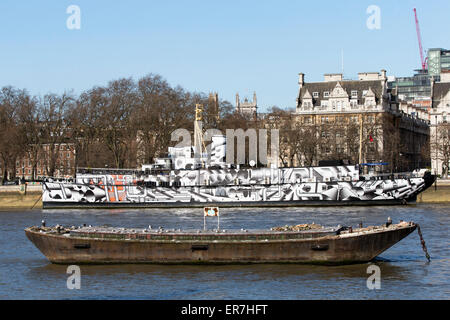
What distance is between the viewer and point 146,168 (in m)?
85.7

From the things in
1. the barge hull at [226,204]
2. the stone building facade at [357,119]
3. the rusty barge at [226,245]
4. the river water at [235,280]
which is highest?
the stone building facade at [357,119]

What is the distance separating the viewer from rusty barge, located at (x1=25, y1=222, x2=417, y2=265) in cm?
3534

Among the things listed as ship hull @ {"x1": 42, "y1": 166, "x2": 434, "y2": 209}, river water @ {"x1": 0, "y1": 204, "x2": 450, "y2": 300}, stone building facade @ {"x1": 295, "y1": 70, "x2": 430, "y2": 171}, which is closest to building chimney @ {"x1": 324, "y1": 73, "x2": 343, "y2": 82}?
stone building facade @ {"x1": 295, "y1": 70, "x2": 430, "y2": 171}

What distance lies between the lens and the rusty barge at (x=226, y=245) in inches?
1391

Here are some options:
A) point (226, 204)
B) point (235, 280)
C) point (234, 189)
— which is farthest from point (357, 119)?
point (235, 280)

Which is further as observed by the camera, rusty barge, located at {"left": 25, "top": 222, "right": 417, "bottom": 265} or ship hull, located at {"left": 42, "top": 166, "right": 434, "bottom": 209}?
Result: ship hull, located at {"left": 42, "top": 166, "right": 434, "bottom": 209}

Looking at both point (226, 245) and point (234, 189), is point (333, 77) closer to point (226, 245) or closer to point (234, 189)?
point (234, 189)

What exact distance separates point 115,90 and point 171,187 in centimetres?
3775

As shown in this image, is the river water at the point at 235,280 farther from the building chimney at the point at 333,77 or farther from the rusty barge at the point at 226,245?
the building chimney at the point at 333,77

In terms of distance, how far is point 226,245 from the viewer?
117 ft

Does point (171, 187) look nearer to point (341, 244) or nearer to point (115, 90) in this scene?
point (115, 90)

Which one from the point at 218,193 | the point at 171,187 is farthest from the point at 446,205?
the point at 171,187

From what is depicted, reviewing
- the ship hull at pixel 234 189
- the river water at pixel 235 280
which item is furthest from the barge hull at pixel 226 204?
the river water at pixel 235 280

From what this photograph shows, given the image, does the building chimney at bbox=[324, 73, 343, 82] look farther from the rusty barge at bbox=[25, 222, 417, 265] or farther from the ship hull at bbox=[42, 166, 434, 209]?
the rusty barge at bbox=[25, 222, 417, 265]
